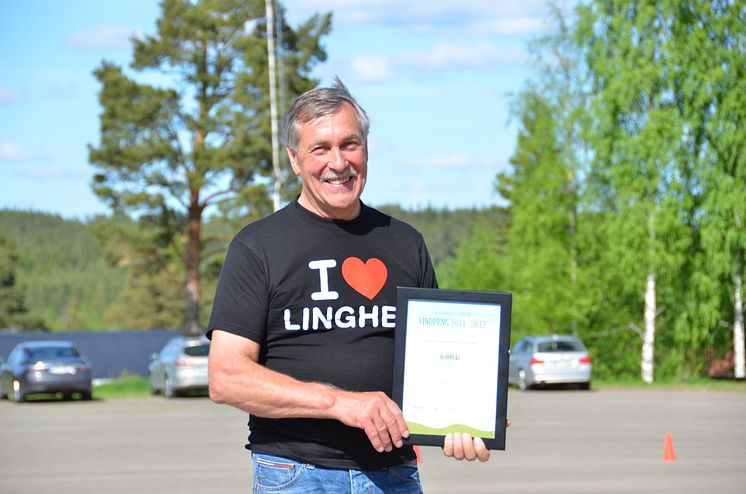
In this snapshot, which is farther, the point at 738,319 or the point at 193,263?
the point at 193,263

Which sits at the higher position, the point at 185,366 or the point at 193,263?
the point at 193,263

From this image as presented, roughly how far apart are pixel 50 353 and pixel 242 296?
2855 cm

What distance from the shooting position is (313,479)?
3.75 metres

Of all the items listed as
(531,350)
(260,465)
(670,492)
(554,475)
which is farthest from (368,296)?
(531,350)

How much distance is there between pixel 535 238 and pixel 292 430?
42.9m

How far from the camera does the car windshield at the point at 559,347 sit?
33250 mm

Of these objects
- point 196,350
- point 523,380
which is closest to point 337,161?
point 196,350

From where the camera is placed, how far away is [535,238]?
4619cm

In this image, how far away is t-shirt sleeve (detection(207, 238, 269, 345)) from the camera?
3.71 meters

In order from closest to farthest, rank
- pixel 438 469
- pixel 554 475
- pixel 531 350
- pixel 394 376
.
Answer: pixel 394 376 < pixel 554 475 < pixel 438 469 < pixel 531 350

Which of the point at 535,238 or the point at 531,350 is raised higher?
the point at 535,238

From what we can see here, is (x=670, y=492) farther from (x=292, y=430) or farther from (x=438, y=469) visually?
(x=292, y=430)

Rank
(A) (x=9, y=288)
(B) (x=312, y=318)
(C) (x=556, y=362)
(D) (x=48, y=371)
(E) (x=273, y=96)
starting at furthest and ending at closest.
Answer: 1. (A) (x=9, y=288)
2. (E) (x=273, y=96)
3. (C) (x=556, y=362)
4. (D) (x=48, y=371)
5. (B) (x=312, y=318)

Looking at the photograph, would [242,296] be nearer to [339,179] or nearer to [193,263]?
[339,179]
